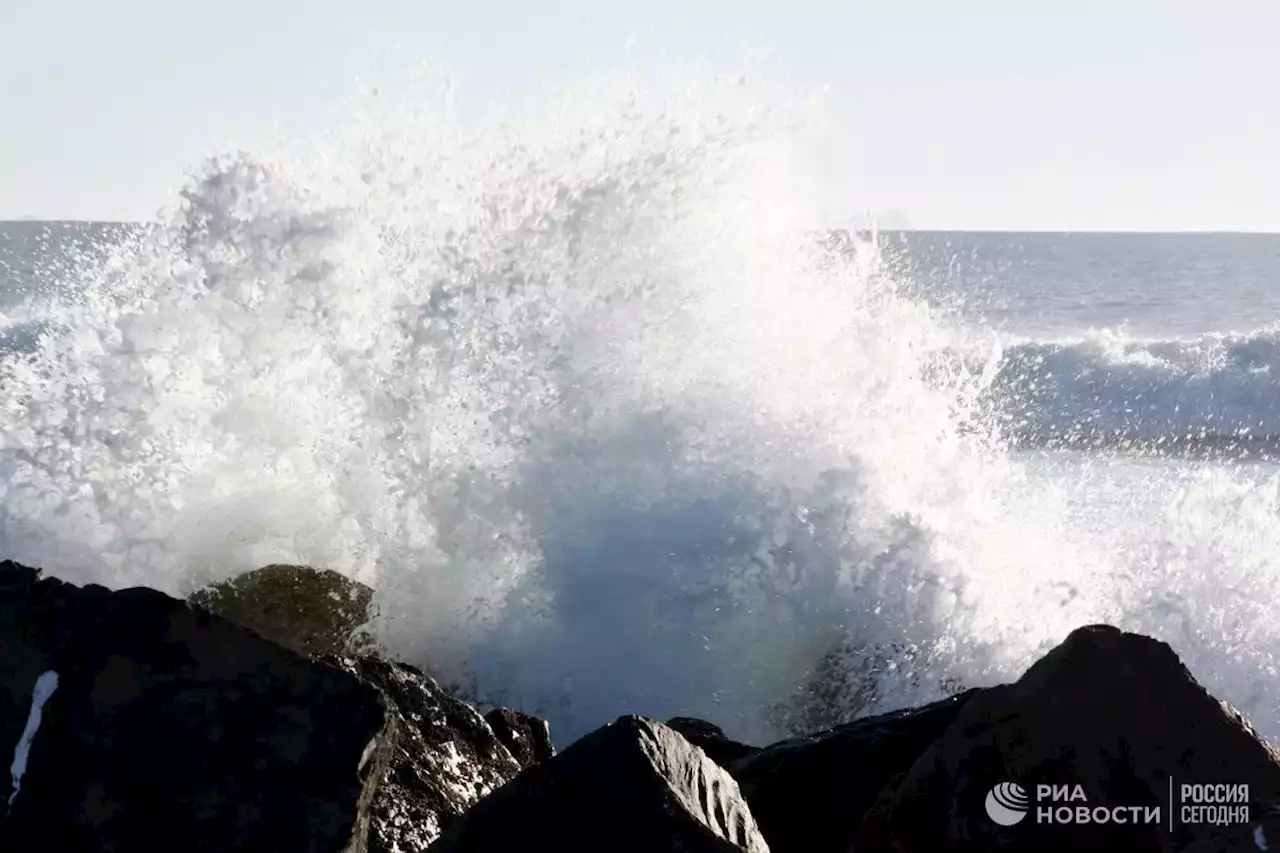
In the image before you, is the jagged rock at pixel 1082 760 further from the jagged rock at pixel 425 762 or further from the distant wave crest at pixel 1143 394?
the distant wave crest at pixel 1143 394

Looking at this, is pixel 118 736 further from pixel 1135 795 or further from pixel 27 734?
pixel 1135 795

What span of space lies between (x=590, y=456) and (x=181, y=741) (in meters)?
4.13

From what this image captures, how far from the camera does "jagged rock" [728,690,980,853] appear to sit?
351 centimetres

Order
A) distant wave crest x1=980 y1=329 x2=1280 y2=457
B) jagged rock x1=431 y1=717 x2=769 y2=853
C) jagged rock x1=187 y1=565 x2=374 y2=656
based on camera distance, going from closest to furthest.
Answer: jagged rock x1=431 y1=717 x2=769 y2=853 → jagged rock x1=187 y1=565 x2=374 y2=656 → distant wave crest x1=980 y1=329 x2=1280 y2=457

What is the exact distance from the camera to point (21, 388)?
712cm

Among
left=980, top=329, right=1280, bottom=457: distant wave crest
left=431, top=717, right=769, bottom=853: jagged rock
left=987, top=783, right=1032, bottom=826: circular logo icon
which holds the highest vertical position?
left=431, top=717, right=769, bottom=853: jagged rock

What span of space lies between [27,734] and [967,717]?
73.4 inches

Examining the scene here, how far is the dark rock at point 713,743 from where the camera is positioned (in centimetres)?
429

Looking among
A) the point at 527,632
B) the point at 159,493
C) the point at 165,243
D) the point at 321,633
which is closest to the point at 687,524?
the point at 527,632

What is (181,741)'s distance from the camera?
287cm

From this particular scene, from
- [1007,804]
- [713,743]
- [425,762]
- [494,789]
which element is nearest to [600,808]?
[494,789]

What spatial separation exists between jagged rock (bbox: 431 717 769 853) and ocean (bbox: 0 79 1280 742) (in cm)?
326

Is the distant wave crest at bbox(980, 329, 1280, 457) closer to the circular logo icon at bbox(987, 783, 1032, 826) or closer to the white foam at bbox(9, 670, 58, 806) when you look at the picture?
the circular logo icon at bbox(987, 783, 1032, 826)

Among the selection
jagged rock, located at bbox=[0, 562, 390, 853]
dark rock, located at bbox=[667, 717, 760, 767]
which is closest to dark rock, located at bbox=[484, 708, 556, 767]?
dark rock, located at bbox=[667, 717, 760, 767]
